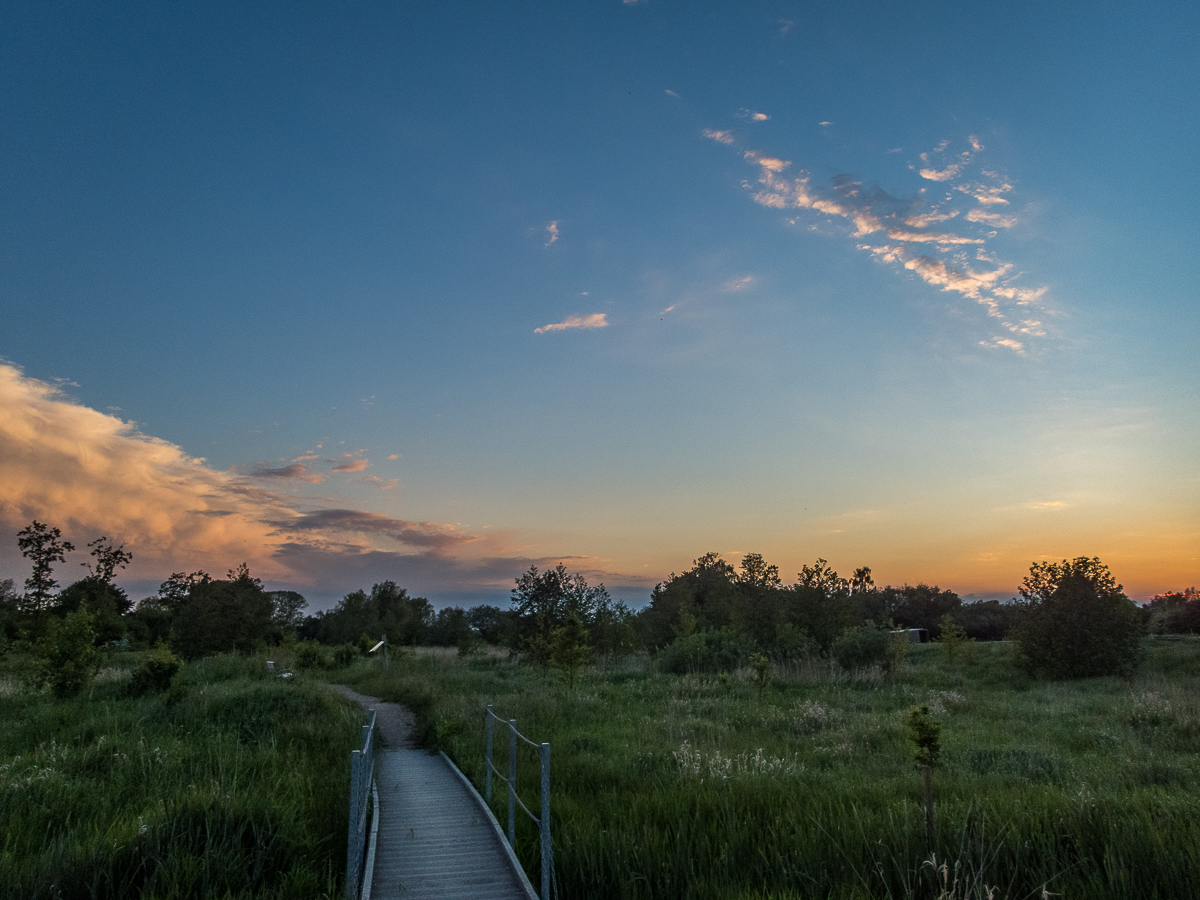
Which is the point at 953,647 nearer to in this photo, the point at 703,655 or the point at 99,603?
the point at 703,655

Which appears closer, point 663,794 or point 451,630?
point 663,794

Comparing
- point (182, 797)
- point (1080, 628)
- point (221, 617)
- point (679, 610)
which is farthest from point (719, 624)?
point (182, 797)

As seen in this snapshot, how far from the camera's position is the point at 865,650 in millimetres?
29656

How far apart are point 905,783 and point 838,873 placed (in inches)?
152

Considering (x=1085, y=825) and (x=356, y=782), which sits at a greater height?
(x=356, y=782)

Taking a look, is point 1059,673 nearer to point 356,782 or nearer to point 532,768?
point 532,768

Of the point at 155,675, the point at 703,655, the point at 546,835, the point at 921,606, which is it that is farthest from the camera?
the point at 921,606

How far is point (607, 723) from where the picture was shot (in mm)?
15742

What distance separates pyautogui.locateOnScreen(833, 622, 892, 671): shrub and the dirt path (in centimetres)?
1938

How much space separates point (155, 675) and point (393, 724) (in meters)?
8.19

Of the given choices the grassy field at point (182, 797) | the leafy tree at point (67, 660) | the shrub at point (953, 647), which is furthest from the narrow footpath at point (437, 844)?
the shrub at point (953, 647)

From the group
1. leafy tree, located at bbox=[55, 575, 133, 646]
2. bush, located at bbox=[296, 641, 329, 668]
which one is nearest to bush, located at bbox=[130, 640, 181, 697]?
bush, located at bbox=[296, 641, 329, 668]

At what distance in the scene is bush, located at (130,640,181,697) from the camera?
64.4 feet

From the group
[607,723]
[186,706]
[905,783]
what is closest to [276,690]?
[186,706]
